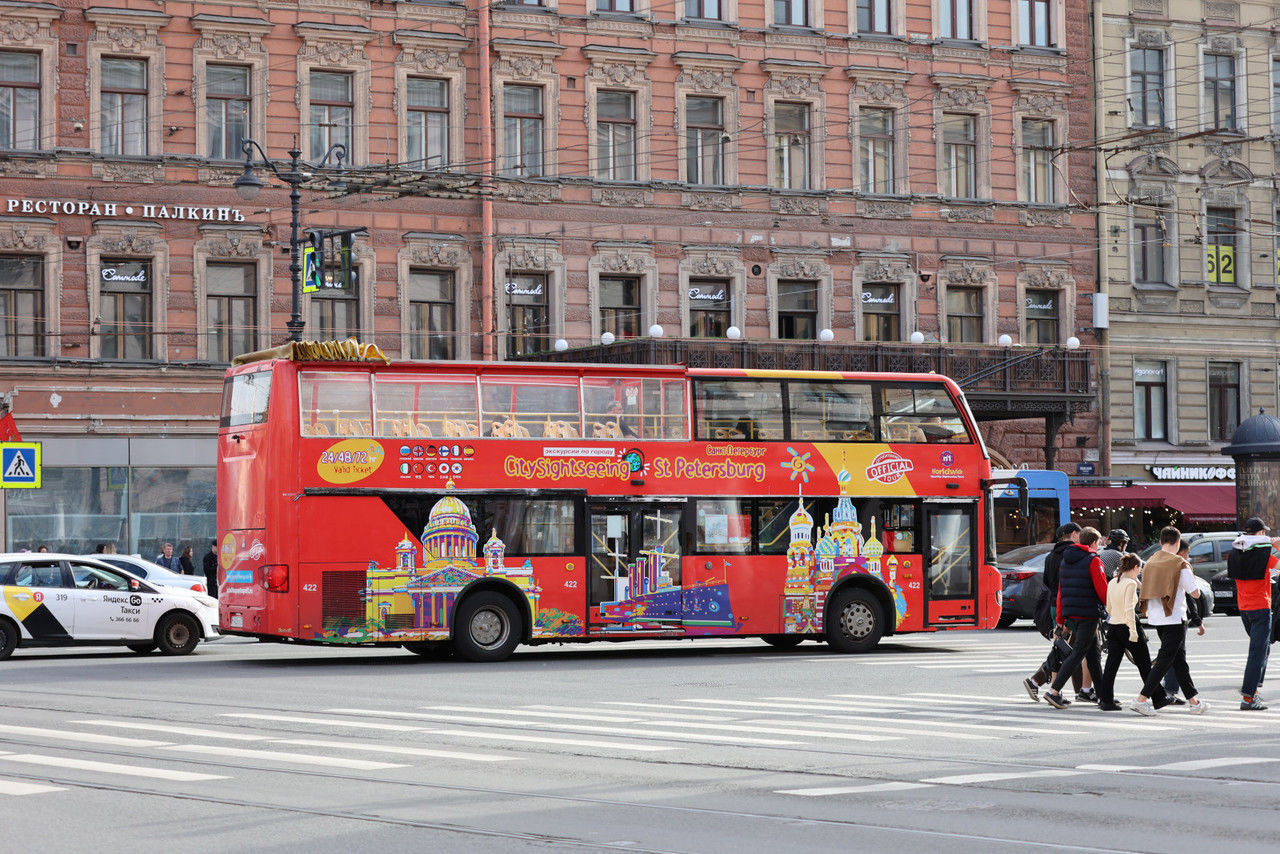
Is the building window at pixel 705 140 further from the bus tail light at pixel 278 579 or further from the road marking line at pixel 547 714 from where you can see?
the road marking line at pixel 547 714

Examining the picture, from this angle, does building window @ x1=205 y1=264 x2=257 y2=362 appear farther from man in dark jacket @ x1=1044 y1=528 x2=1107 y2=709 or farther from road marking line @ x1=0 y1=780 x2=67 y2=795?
road marking line @ x1=0 y1=780 x2=67 y2=795

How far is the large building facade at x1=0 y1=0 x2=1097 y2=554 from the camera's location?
3988 centimetres

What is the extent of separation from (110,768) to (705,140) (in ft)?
110

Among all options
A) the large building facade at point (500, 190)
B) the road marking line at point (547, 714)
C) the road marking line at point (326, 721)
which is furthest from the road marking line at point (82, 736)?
the large building facade at point (500, 190)

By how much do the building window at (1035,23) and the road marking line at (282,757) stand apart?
3851 cm

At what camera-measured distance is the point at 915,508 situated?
91.2 feet

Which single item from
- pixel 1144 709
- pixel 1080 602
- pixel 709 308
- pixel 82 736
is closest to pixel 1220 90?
pixel 709 308

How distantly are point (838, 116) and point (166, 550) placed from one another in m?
19.0

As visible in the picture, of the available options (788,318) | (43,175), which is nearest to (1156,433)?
(788,318)

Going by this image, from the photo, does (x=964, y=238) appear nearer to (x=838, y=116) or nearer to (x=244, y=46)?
(x=838, y=116)

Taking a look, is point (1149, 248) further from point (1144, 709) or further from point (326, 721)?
point (326, 721)

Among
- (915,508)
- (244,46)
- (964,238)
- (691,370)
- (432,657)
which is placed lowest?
(432,657)

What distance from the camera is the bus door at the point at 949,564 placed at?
27.9m

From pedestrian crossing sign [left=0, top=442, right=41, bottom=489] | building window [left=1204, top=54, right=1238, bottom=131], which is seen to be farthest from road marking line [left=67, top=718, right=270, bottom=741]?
building window [left=1204, top=54, right=1238, bottom=131]
